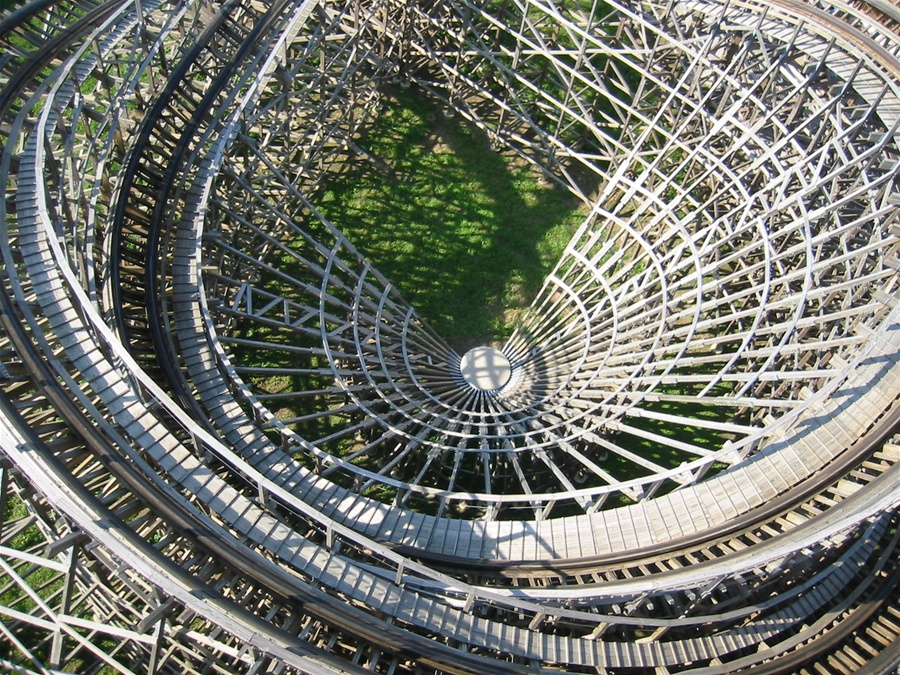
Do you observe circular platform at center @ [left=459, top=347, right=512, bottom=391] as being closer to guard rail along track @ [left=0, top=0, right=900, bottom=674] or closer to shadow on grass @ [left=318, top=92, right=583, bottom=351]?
guard rail along track @ [left=0, top=0, right=900, bottom=674]

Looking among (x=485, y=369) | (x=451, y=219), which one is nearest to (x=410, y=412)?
(x=485, y=369)

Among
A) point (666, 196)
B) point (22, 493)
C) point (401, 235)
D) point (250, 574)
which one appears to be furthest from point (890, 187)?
point (22, 493)

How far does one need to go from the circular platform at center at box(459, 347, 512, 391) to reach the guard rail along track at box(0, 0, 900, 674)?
0.18 meters

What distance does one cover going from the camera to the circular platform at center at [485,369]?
26734 mm

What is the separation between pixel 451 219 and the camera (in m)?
34.3

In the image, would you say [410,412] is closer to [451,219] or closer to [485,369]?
[485,369]

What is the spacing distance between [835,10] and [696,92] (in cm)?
678

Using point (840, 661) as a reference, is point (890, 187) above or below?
above

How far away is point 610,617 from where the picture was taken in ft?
60.0

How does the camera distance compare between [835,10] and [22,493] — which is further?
[835,10]

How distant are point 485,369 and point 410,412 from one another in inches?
128

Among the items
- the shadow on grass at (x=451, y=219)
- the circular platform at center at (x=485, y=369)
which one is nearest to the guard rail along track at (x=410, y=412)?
the circular platform at center at (x=485, y=369)

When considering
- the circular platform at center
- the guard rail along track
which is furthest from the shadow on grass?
the circular platform at center

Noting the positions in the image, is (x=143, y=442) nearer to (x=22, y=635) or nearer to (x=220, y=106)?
(x=22, y=635)
